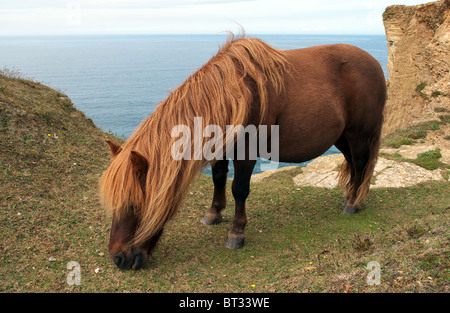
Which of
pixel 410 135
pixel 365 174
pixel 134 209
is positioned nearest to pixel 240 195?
pixel 134 209

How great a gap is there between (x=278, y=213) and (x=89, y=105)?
35.0 m

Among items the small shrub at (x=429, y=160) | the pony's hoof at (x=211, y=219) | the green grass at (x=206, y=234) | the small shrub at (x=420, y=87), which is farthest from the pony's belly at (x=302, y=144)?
the small shrub at (x=420, y=87)

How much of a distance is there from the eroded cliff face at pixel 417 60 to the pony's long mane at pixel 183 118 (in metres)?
8.87

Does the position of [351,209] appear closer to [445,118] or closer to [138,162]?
[138,162]

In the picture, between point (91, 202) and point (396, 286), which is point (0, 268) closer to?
point (91, 202)

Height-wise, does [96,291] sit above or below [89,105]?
above

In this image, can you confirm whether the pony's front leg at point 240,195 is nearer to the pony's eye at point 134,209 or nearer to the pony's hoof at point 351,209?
the pony's eye at point 134,209

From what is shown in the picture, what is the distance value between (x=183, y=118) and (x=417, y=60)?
467 inches

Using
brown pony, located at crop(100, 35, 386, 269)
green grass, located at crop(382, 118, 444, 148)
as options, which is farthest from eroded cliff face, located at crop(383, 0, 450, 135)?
brown pony, located at crop(100, 35, 386, 269)

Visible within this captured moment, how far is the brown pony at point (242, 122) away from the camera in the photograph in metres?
3.75

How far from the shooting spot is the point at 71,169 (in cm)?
676

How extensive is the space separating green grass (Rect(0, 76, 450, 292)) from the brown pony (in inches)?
15.4

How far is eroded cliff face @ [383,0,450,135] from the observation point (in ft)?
39.1
